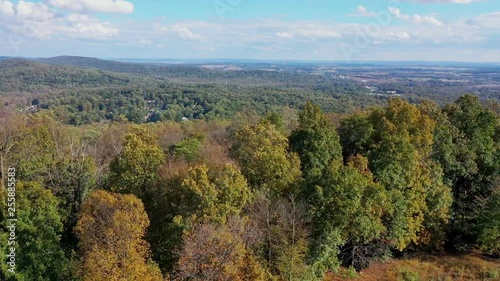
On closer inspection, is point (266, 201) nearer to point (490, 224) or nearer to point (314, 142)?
point (314, 142)

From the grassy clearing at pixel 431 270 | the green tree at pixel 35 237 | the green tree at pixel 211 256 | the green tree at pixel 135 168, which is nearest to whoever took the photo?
the green tree at pixel 211 256

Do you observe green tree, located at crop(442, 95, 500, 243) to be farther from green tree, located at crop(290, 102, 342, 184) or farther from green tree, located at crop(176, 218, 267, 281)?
green tree, located at crop(176, 218, 267, 281)

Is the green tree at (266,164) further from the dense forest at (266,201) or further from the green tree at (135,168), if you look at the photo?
the green tree at (135,168)

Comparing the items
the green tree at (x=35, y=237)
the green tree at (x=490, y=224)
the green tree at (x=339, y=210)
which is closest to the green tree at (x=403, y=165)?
the green tree at (x=490, y=224)

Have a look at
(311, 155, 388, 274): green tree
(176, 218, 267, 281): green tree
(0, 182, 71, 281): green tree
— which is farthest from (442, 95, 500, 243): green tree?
(0, 182, 71, 281): green tree

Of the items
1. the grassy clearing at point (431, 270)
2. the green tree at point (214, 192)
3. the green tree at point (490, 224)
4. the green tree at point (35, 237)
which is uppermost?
the green tree at point (214, 192)

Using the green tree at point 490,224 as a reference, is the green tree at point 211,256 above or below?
above

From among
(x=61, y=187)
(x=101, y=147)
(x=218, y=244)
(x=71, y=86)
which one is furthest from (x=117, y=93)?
(x=218, y=244)
